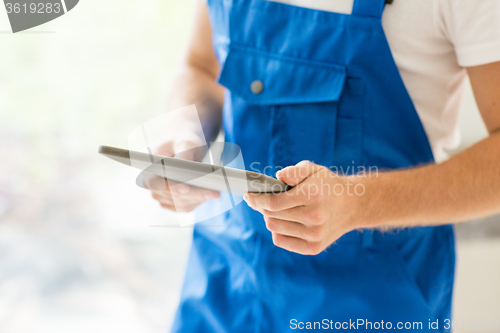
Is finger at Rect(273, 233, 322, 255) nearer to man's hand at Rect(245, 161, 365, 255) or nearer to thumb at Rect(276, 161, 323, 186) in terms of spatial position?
man's hand at Rect(245, 161, 365, 255)

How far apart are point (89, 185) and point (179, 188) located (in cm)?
97

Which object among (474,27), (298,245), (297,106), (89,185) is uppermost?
(474,27)

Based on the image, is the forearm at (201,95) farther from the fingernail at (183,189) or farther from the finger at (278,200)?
the finger at (278,200)

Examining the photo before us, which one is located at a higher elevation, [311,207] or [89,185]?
[311,207]

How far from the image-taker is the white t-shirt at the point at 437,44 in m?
0.54

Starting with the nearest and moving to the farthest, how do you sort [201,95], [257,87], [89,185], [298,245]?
[298,245], [257,87], [201,95], [89,185]

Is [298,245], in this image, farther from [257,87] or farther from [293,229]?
[257,87]

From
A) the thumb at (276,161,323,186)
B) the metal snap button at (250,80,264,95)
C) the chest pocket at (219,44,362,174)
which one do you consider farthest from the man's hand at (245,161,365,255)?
the metal snap button at (250,80,264,95)

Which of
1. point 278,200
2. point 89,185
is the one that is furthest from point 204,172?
point 89,185

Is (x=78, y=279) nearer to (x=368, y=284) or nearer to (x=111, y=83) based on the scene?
(x=111, y=83)

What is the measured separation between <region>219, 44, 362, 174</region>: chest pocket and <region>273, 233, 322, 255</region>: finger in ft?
0.46

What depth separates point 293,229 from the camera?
0.56 m

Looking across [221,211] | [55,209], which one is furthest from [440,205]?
[55,209]

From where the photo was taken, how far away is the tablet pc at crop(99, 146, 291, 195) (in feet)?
1.46
